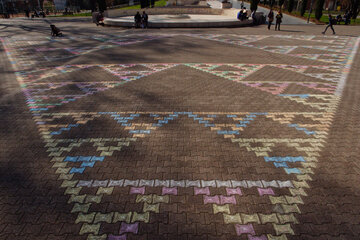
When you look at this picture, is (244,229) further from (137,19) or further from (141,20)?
(141,20)

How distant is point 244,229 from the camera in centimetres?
288

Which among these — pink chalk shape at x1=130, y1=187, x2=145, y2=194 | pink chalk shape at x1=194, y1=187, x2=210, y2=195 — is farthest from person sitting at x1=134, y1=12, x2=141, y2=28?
pink chalk shape at x1=194, y1=187, x2=210, y2=195

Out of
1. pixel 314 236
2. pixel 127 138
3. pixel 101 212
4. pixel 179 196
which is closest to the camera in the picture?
pixel 314 236

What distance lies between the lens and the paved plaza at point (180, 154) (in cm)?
300

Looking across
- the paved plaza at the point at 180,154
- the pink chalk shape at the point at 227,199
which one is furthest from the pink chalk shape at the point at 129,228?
the pink chalk shape at the point at 227,199

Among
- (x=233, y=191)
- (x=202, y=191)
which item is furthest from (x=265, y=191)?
(x=202, y=191)

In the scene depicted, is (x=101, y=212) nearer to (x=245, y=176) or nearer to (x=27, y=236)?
Result: (x=27, y=236)

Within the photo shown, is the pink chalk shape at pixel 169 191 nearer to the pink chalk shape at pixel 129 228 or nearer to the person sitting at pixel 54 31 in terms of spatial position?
the pink chalk shape at pixel 129 228

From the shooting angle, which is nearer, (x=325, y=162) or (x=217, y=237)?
(x=217, y=237)

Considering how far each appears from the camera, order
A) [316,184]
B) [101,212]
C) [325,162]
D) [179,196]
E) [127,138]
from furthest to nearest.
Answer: [127,138] → [325,162] → [316,184] → [179,196] → [101,212]

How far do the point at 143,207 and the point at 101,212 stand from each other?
0.55m

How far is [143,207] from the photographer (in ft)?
10.5

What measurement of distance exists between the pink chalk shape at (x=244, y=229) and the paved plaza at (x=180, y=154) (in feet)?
0.05

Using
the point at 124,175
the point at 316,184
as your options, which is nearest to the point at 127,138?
the point at 124,175
